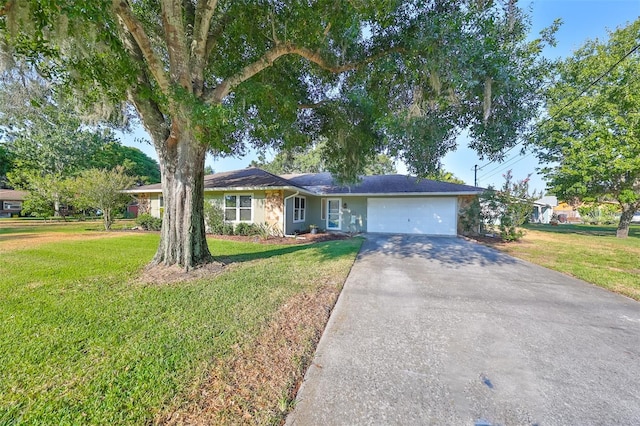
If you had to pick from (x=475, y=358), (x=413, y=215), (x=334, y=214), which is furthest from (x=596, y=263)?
(x=334, y=214)

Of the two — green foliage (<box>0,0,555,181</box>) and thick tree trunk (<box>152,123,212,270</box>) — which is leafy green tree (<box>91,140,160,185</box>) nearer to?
green foliage (<box>0,0,555,181</box>)

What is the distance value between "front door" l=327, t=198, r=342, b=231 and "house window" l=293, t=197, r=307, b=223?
1.45m

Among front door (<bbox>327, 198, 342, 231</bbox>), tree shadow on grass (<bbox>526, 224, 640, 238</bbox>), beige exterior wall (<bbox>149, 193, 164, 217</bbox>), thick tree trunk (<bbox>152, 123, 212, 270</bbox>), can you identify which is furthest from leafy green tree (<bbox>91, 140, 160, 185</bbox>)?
tree shadow on grass (<bbox>526, 224, 640, 238</bbox>)

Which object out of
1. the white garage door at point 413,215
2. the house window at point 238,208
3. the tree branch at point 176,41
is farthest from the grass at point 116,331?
the white garage door at point 413,215

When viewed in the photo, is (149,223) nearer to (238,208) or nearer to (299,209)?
(238,208)

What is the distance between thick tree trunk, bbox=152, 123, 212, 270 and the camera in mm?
5320

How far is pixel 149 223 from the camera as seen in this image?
14211 millimetres

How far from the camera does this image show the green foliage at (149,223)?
14.1 meters

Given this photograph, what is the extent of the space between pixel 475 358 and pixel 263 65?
20.4 ft

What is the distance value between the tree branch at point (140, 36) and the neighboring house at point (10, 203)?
4105 centimetres

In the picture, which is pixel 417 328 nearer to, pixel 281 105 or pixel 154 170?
pixel 281 105

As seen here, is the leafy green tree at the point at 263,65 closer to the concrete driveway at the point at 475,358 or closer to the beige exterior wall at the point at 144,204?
the concrete driveway at the point at 475,358

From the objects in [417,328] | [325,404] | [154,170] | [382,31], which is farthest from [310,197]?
[154,170]

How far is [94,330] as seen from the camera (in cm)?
301
